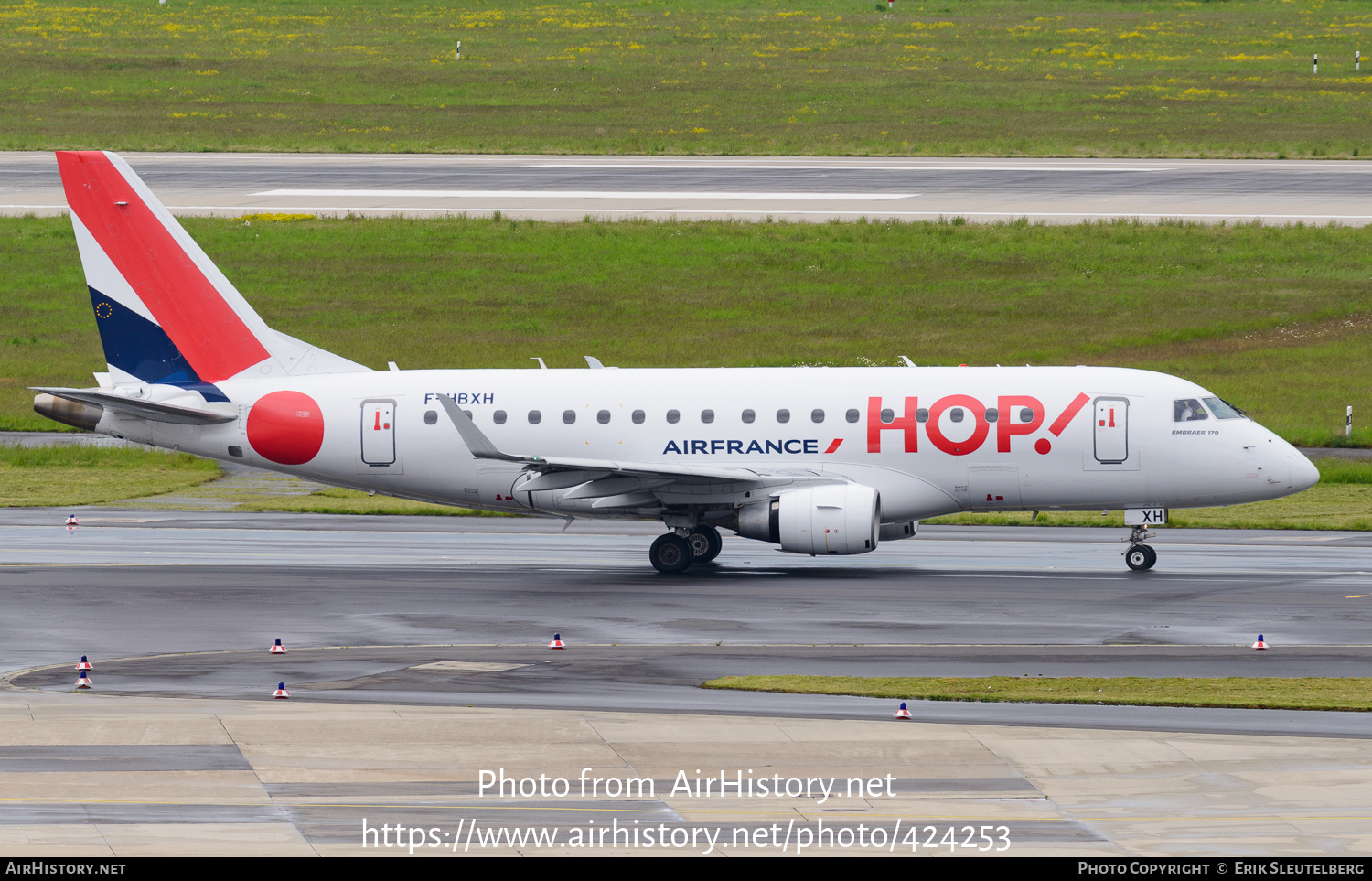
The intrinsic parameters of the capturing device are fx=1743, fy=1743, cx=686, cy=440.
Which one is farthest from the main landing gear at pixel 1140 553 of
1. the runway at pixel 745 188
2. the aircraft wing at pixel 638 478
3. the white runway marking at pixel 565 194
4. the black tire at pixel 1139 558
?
the white runway marking at pixel 565 194

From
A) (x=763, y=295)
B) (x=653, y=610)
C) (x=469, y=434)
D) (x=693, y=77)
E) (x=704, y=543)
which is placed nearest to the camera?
(x=653, y=610)

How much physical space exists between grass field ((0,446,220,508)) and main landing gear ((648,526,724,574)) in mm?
17701

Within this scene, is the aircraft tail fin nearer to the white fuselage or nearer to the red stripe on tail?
the red stripe on tail

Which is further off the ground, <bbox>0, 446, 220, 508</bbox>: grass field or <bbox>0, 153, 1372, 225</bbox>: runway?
<bbox>0, 153, 1372, 225</bbox>: runway

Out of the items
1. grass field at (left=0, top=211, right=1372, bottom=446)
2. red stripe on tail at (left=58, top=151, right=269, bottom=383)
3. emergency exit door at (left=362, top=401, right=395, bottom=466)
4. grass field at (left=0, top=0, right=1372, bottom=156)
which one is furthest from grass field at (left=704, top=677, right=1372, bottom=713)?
grass field at (left=0, top=0, right=1372, bottom=156)

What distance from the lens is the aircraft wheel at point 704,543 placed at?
34.2 meters

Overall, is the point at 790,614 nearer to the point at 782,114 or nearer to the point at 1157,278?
the point at 1157,278

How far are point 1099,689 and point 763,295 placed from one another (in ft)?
153

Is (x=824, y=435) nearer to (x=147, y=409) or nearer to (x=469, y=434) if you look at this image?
(x=469, y=434)

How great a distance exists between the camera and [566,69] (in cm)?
11188

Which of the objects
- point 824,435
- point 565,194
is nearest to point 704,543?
point 824,435

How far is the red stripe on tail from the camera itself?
3584 centimetres

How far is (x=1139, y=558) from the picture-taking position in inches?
1304

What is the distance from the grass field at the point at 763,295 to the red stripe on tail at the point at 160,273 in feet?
75.5
